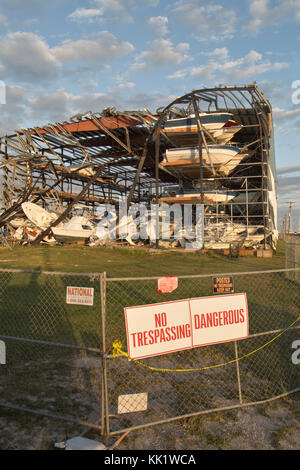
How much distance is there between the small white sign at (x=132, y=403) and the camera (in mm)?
3931

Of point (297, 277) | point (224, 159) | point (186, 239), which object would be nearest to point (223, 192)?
point (224, 159)

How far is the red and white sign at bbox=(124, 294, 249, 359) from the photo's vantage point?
4039 millimetres

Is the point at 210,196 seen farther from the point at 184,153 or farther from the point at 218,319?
the point at 218,319

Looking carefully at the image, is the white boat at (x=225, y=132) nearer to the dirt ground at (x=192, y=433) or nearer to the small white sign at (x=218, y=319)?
the small white sign at (x=218, y=319)

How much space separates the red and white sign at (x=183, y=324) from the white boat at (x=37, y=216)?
78.6 feet

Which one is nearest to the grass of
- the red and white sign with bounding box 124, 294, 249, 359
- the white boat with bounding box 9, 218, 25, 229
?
the white boat with bounding box 9, 218, 25, 229

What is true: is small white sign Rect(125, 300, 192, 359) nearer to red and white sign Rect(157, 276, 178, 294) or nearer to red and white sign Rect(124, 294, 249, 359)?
red and white sign Rect(124, 294, 249, 359)

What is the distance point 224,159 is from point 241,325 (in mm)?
21077

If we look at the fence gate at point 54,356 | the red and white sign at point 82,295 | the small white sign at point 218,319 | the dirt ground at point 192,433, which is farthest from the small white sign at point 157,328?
the dirt ground at point 192,433

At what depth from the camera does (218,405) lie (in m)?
4.32

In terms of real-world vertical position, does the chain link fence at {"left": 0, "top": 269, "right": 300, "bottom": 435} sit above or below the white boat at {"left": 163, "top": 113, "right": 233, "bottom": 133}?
below

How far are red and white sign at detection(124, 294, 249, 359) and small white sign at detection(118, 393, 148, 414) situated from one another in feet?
1.67

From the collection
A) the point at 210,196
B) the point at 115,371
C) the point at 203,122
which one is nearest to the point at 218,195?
the point at 210,196
